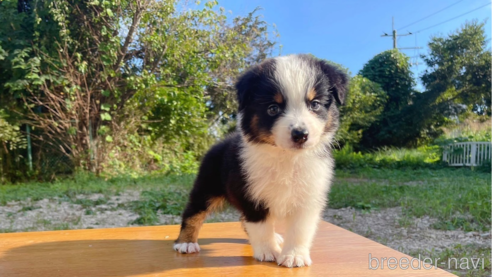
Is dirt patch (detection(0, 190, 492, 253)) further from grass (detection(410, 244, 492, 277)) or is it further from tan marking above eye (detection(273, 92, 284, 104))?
tan marking above eye (detection(273, 92, 284, 104))

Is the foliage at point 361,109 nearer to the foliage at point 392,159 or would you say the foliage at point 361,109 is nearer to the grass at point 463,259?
the foliage at point 392,159

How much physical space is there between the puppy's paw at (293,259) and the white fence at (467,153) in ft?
42.8

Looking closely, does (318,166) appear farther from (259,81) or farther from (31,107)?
(31,107)

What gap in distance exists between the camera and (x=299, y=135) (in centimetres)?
174

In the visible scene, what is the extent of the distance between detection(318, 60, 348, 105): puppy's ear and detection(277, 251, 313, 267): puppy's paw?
2.88 ft

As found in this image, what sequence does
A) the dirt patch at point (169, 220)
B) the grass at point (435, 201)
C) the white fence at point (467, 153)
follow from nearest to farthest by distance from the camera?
the dirt patch at point (169, 220) → the grass at point (435, 201) → the white fence at point (467, 153)

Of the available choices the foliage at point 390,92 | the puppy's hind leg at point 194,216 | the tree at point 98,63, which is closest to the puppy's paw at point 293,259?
the puppy's hind leg at point 194,216

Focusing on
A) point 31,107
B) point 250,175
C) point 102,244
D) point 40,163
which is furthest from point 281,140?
point 40,163

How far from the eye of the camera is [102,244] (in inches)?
108

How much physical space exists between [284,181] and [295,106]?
413 mm

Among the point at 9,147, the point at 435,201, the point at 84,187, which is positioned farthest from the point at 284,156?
the point at 9,147

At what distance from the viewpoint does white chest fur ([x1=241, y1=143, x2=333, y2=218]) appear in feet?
6.46

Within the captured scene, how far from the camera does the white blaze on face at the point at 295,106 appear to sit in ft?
5.83

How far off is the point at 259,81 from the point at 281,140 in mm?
383
